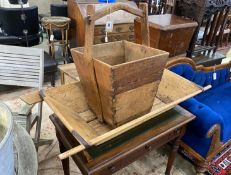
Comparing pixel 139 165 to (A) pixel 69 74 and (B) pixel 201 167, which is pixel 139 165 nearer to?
(B) pixel 201 167

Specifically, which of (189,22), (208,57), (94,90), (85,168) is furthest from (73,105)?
(208,57)

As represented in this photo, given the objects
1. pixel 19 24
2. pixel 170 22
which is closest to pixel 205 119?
pixel 170 22

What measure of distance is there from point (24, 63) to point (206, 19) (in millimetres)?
1851

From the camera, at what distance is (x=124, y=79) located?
88cm

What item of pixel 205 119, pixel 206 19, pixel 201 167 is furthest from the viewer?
pixel 206 19

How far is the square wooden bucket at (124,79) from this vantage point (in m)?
0.86

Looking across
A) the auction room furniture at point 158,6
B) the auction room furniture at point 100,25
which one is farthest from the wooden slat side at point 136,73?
the auction room furniture at point 158,6

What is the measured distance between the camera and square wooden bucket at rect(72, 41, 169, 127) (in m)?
0.86

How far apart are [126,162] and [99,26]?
75.5 inches

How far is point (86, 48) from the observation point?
85 cm

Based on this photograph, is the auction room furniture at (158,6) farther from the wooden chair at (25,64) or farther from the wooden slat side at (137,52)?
the wooden slat side at (137,52)

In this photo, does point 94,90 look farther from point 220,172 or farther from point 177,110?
point 220,172

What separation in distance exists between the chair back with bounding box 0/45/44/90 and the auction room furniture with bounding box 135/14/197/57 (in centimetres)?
89

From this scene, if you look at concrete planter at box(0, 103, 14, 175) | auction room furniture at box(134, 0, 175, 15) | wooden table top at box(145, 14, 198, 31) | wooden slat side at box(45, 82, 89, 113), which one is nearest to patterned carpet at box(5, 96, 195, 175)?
wooden slat side at box(45, 82, 89, 113)
